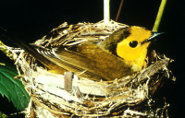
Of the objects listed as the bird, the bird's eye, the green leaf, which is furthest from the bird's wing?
the green leaf

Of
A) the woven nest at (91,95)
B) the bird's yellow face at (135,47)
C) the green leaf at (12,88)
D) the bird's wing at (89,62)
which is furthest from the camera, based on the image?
the bird's yellow face at (135,47)

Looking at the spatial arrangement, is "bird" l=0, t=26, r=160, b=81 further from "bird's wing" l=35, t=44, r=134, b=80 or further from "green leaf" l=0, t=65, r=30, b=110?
"green leaf" l=0, t=65, r=30, b=110

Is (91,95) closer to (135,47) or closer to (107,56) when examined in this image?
(107,56)

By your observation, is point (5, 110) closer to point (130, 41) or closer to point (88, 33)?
point (88, 33)

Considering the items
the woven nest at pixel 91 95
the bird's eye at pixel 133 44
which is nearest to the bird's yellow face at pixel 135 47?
the bird's eye at pixel 133 44

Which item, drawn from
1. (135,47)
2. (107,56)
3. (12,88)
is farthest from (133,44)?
(12,88)

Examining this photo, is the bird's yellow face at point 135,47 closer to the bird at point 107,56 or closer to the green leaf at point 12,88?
the bird at point 107,56
